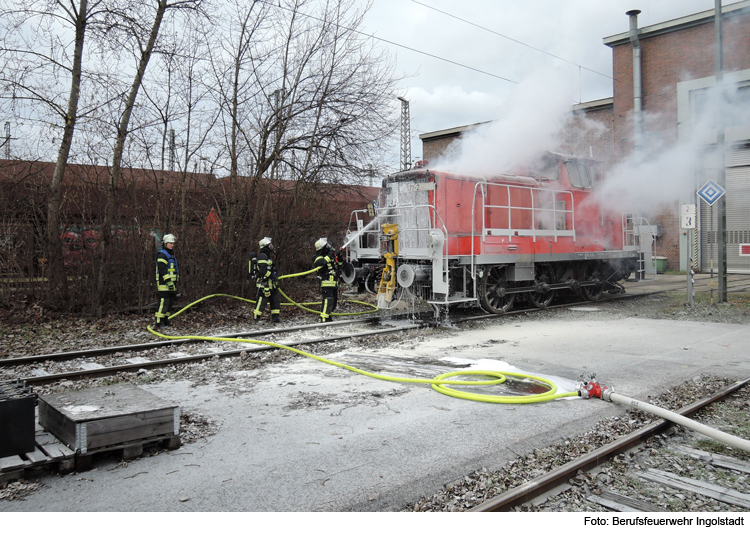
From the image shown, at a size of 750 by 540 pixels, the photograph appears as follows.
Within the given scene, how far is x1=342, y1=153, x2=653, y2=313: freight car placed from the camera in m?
11.1

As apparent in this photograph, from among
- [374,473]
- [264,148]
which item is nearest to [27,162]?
[264,148]

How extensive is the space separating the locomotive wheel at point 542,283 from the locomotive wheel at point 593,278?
62.2 inches

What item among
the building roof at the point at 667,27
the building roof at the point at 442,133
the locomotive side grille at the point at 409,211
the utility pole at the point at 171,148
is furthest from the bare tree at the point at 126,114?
the building roof at the point at 442,133

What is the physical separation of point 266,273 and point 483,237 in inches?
174

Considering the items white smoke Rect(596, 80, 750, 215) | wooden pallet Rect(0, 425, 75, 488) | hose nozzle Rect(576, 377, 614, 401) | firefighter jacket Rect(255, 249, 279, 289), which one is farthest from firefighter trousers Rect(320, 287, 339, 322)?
white smoke Rect(596, 80, 750, 215)

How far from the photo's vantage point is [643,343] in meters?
9.04

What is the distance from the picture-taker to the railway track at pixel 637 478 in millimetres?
3486

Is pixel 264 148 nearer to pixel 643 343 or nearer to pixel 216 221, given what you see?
pixel 216 221

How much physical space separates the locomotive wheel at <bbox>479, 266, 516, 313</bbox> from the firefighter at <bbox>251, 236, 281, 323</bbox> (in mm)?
4368

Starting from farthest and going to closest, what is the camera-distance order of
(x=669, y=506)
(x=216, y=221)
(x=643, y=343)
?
1. (x=216, y=221)
2. (x=643, y=343)
3. (x=669, y=506)

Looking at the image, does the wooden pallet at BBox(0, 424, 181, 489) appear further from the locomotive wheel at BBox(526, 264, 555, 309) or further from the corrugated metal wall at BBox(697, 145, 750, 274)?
the corrugated metal wall at BBox(697, 145, 750, 274)

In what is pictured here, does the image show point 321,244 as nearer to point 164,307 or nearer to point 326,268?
point 326,268

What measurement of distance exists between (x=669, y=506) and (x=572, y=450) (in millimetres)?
948

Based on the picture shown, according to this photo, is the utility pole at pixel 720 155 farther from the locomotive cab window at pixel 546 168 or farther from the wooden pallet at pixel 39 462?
the wooden pallet at pixel 39 462
